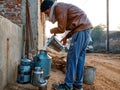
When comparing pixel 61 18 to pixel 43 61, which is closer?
pixel 61 18

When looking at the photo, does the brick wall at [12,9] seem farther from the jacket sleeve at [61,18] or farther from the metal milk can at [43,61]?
the jacket sleeve at [61,18]

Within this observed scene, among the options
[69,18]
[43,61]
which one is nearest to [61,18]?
[69,18]

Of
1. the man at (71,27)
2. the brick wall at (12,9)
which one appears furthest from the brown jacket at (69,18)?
the brick wall at (12,9)

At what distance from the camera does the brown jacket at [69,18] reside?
168 inches

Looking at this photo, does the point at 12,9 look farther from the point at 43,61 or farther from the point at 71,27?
the point at 71,27

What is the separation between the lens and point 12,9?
632 cm

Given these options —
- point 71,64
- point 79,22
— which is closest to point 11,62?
point 71,64

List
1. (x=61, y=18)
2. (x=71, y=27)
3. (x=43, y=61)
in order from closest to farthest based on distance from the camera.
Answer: (x=61, y=18) < (x=71, y=27) < (x=43, y=61)

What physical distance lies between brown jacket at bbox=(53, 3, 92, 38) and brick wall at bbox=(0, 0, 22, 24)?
223 centimetres

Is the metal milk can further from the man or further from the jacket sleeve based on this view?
the jacket sleeve

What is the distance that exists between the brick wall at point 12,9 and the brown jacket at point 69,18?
7.31 feet

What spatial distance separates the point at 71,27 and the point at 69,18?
0.18 m

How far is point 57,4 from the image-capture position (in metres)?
4.36

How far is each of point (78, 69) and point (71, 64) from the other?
30 cm
